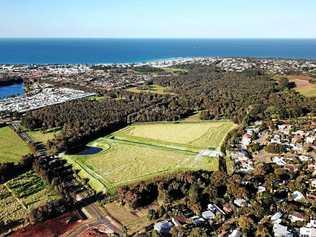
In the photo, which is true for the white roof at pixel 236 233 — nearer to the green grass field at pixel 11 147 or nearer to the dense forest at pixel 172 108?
the dense forest at pixel 172 108

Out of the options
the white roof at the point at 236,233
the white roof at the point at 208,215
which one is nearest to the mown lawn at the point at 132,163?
the white roof at the point at 208,215

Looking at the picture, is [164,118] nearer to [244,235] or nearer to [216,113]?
[216,113]

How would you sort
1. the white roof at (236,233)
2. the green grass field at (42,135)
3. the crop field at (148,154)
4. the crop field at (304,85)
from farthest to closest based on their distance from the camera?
the crop field at (304,85) → the green grass field at (42,135) → the crop field at (148,154) → the white roof at (236,233)

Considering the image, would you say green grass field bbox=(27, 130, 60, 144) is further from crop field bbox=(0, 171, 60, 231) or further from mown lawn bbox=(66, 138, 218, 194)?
crop field bbox=(0, 171, 60, 231)

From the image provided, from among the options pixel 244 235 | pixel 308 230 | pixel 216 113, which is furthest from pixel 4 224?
pixel 216 113

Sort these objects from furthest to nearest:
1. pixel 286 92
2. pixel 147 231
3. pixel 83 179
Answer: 1. pixel 286 92
2. pixel 83 179
3. pixel 147 231
